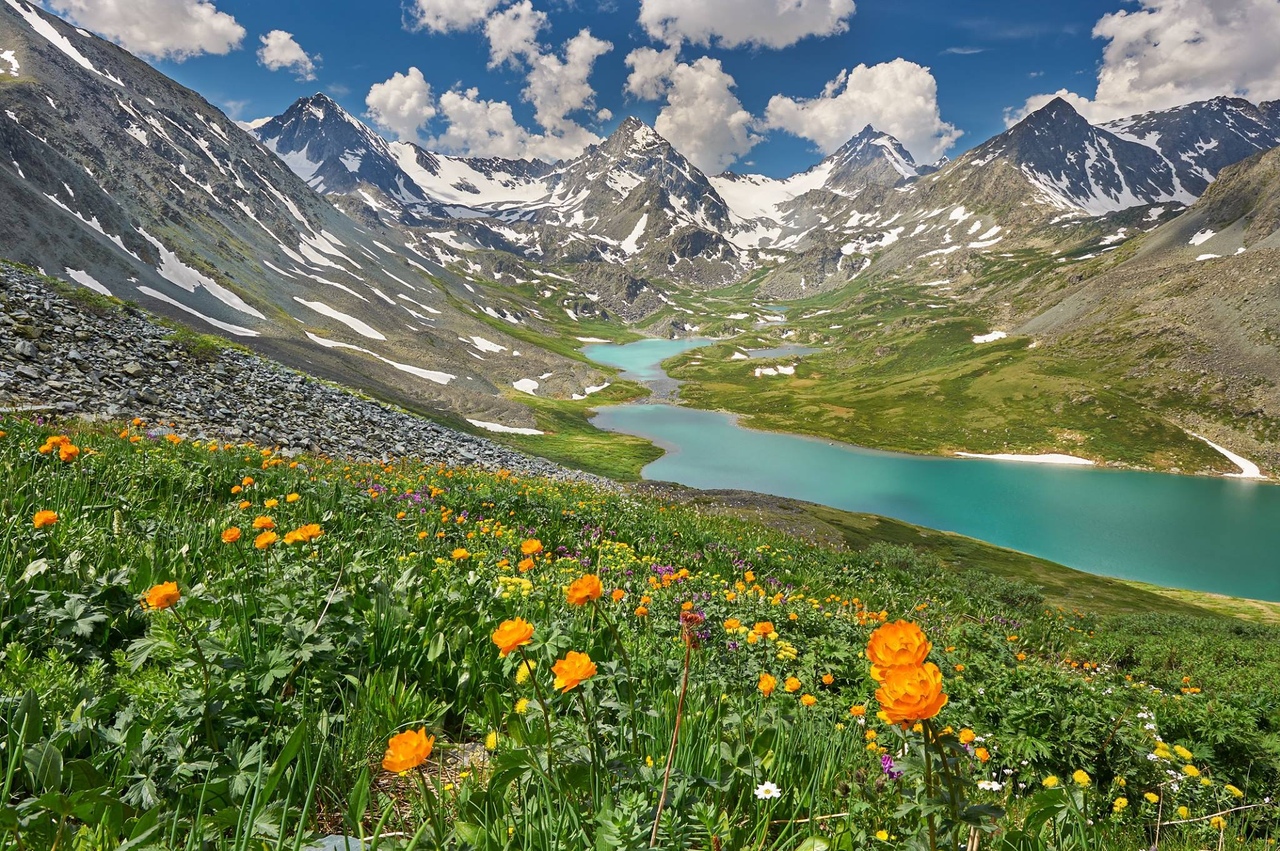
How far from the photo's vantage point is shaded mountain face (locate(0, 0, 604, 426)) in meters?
74.3

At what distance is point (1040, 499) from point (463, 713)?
4559 inches

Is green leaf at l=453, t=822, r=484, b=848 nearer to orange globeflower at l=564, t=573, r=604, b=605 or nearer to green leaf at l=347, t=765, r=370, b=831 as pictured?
green leaf at l=347, t=765, r=370, b=831

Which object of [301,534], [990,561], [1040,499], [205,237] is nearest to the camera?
[301,534]

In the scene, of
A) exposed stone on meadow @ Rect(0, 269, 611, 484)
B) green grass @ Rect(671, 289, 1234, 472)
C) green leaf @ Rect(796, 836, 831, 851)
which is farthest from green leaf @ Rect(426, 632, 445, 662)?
green grass @ Rect(671, 289, 1234, 472)

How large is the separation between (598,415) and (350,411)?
102711 millimetres

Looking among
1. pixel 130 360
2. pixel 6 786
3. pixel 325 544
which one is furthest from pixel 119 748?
pixel 130 360

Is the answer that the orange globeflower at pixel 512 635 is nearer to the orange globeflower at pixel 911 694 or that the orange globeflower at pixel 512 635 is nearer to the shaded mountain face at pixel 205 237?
the orange globeflower at pixel 911 694

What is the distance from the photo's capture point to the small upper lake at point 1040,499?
70.1 meters

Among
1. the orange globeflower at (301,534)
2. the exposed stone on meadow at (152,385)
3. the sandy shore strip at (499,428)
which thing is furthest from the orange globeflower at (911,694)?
the sandy shore strip at (499,428)

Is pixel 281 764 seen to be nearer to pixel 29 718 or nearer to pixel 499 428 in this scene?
pixel 29 718

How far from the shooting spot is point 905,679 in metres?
1.74

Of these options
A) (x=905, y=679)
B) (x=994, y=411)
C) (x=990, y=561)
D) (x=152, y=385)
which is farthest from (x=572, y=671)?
(x=994, y=411)

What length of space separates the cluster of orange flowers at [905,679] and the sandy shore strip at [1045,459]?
147967 mm

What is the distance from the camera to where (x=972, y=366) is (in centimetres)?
17962
